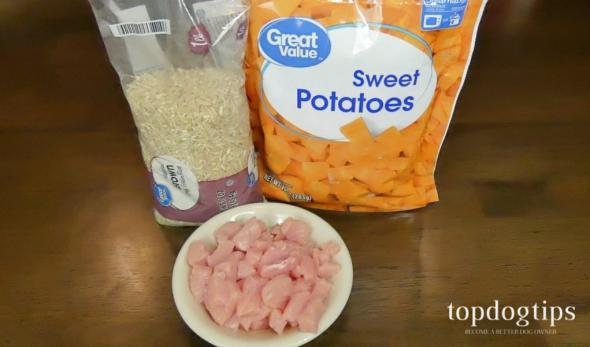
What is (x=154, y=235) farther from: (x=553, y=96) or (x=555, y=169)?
(x=553, y=96)

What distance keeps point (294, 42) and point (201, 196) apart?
0.25 metres

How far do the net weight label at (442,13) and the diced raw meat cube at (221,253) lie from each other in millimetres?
365

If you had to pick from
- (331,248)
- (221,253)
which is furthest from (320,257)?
(221,253)

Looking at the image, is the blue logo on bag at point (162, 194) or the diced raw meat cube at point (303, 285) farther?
the blue logo on bag at point (162, 194)

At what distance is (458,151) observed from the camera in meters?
0.94

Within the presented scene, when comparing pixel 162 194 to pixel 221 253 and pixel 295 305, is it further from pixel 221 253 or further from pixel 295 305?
pixel 295 305

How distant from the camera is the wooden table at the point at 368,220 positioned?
0.72 metres

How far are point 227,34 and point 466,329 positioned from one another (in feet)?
1.56

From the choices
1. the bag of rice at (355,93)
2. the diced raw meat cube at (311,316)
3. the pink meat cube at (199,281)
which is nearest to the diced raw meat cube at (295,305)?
the diced raw meat cube at (311,316)

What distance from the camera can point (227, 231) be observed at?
754 millimetres

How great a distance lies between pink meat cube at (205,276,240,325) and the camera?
26.2 inches

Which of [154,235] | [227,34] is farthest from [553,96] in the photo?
[154,235]

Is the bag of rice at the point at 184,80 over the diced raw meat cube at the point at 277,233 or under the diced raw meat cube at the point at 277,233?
over

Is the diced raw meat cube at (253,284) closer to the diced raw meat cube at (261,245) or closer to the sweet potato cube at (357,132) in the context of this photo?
the diced raw meat cube at (261,245)
